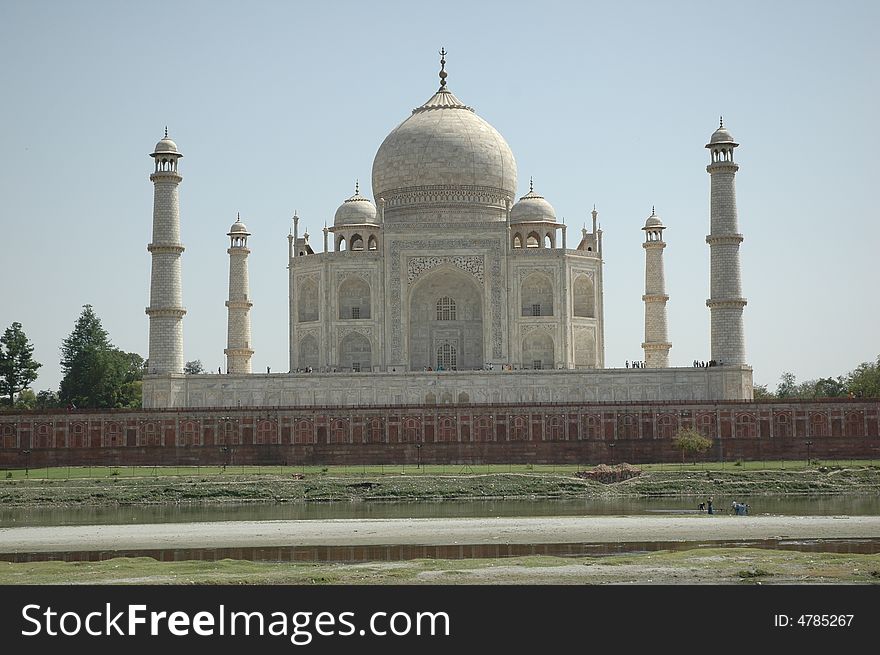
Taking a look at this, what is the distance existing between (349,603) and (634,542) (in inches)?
584

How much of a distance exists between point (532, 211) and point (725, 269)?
10.5 meters

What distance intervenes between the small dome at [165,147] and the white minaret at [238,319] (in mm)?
8994

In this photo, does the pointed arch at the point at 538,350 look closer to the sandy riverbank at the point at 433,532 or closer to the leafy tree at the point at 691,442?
the leafy tree at the point at 691,442

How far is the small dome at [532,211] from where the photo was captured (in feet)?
202

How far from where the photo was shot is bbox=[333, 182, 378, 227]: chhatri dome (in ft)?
205

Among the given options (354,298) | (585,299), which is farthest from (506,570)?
(585,299)

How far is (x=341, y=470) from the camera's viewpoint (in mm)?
48062

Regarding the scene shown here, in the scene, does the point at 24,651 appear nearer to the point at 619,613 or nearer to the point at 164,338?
the point at 619,613

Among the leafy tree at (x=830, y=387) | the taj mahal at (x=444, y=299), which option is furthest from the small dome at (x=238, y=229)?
the leafy tree at (x=830, y=387)

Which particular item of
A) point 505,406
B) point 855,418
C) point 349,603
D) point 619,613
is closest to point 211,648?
point 349,603

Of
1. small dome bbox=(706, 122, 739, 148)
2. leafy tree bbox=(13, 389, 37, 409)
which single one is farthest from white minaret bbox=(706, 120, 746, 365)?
leafy tree bbox=(13, 389, 37, 409)

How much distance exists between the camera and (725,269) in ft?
177

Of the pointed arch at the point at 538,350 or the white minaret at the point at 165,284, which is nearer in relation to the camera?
the white minaret at the point at 165,284

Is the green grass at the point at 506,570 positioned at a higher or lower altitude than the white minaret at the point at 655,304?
lower
